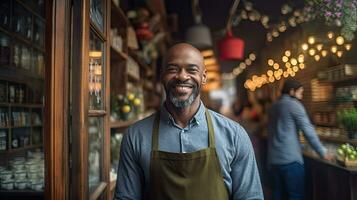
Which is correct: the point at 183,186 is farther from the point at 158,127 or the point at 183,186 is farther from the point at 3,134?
the point at 3,134

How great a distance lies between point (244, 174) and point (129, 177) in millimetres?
507

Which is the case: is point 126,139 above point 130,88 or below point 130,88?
below

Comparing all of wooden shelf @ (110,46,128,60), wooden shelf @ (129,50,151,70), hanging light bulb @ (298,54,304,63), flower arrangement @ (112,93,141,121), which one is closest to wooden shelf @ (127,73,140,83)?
wooden shelf @ (129,50,151,70)

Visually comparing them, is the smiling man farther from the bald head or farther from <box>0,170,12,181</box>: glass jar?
<box>0,170,12,181</box>: glass jar

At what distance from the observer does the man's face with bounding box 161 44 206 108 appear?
157 cm

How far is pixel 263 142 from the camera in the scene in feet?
16.1

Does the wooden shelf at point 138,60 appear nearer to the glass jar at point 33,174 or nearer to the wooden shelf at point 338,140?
the glass jar at point 33,174

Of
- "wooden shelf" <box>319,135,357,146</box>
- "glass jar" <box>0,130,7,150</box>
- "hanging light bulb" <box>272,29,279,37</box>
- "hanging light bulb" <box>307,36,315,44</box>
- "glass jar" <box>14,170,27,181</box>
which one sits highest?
"hanging light bulb" <box>272,29,279,37</box>

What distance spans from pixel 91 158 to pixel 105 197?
28cm

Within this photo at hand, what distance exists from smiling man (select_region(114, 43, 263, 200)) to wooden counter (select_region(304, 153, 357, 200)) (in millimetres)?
922

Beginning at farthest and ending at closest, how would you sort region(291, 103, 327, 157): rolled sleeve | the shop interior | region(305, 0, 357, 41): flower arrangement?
1. region(291, 103, 327, 157): rolled sleeve
2. region(305, 0, 357, 41): flower arrangement
3. the shop interior

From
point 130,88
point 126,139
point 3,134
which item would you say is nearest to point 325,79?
point 126,139

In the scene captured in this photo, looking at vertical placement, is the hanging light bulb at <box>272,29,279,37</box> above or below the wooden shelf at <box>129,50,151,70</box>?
below

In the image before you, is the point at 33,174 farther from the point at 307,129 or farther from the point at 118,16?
the point at 307,129
